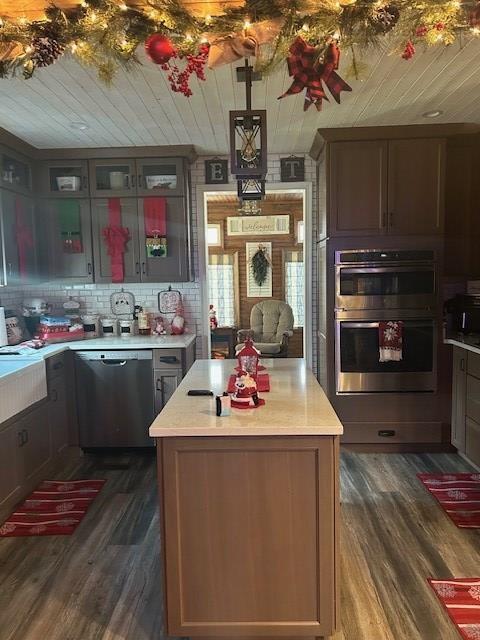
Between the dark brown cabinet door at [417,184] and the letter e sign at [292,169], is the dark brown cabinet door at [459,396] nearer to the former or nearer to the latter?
the dark brown cabinet door at [417,184]

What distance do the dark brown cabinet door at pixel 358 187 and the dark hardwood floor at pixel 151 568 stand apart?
72.6 inches

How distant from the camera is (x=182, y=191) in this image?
12.8 feet

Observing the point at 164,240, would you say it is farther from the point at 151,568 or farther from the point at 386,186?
the point at 151,568

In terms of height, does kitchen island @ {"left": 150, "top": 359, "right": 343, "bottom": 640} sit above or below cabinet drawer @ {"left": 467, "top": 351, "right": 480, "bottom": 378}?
below

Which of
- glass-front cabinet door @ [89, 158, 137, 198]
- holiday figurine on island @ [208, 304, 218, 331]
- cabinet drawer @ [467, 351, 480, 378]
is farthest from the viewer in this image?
holiday figurine on island @ [208, 304, 218, 331]

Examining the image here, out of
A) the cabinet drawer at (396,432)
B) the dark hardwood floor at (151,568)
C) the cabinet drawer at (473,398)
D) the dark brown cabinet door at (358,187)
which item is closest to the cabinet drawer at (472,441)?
the cabinet drawer at (473,398)

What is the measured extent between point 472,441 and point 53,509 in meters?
2.81

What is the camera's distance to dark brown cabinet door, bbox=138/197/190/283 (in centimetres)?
389

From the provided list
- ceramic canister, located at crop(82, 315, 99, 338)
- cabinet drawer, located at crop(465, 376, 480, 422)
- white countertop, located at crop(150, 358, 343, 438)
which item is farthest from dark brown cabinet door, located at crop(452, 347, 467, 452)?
ceramic canister, located at crop(82, 315, 99, 338)

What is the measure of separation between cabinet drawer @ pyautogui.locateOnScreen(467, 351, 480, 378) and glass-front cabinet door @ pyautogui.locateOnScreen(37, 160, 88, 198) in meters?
3.23

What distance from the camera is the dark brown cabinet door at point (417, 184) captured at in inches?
137

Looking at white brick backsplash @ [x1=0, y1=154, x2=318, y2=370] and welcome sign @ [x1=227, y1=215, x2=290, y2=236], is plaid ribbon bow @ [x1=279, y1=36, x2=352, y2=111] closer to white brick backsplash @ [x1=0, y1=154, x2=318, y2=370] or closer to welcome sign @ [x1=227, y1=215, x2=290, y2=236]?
white brick backsplash @ [x1=0, y1=154, x2=318, y2=370]

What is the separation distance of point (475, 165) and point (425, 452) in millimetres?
2253

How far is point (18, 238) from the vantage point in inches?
141
